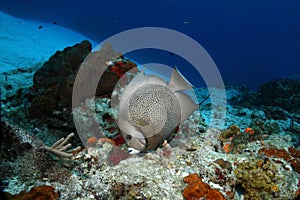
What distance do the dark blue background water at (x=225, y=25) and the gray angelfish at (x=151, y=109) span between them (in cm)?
2881

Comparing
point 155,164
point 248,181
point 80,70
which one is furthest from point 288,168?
point 80,70

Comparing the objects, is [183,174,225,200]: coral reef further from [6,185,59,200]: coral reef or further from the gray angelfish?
[6,185,59,200]: coral reef

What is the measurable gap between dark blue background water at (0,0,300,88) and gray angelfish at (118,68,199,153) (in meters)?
28.8

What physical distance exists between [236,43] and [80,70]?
254ft

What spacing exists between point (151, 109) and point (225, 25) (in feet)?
271

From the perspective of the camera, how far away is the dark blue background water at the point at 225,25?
107ft

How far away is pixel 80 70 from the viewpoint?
4.18m

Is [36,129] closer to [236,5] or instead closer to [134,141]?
[134,141]

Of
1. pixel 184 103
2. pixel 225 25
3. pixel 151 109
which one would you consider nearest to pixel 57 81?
pixel 151 109

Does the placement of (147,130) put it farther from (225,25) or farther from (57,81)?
(225,25)

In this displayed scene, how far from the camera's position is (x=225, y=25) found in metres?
74.9

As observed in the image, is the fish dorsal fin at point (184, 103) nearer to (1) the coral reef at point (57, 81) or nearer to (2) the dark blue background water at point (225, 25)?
(1) the coral reef at point (57, 81)

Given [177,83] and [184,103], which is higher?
Answer: [177,83]

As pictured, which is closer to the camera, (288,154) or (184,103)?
(184,103)
